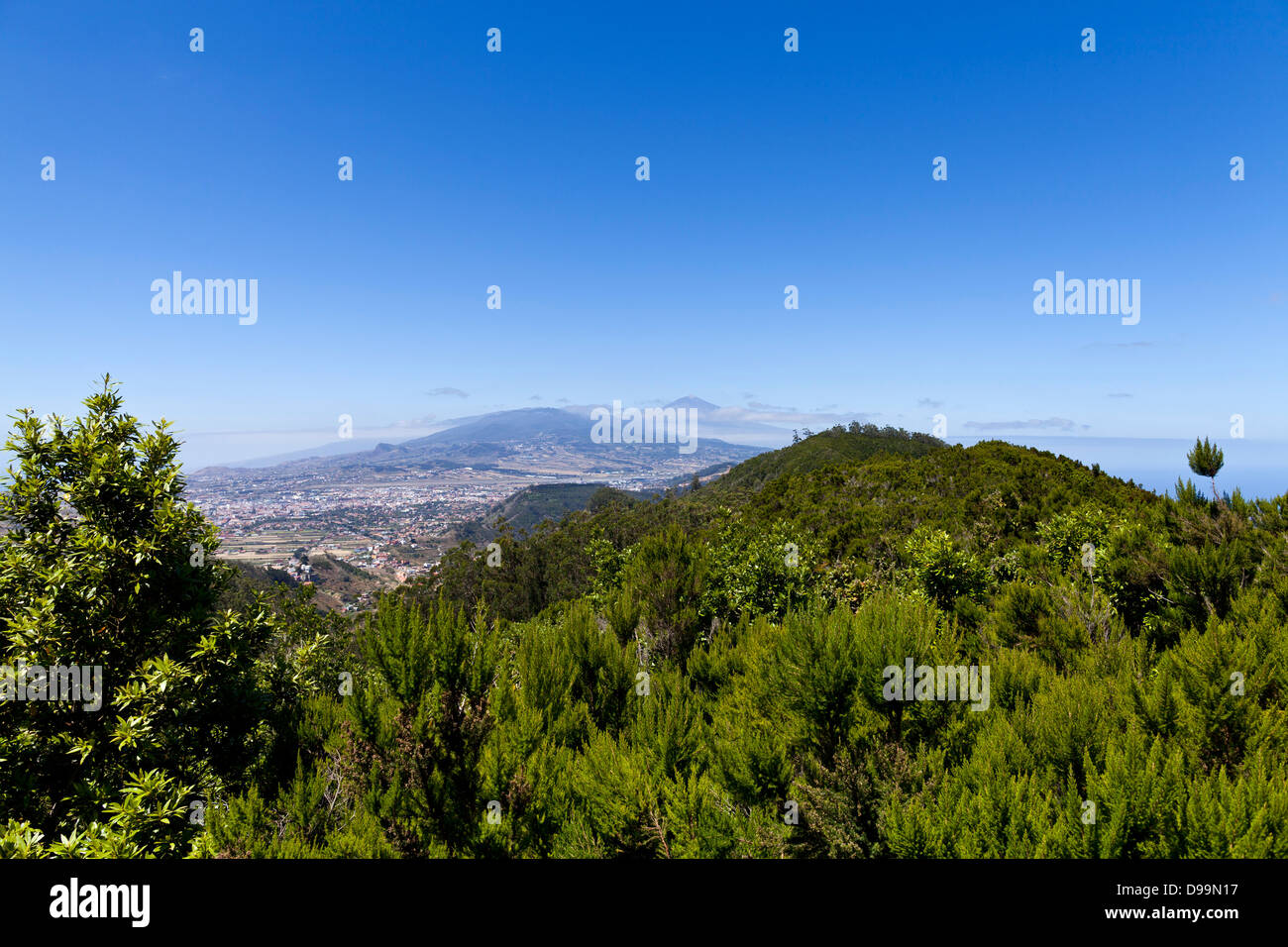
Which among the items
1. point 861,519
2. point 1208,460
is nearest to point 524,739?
point 1208,460

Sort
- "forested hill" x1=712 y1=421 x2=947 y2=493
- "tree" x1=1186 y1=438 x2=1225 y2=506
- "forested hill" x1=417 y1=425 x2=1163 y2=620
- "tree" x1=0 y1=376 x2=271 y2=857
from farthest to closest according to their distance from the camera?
"forested hill" x1=712 y1=421 x2=947 y2=493
"forested hill" x1=417 y1=425 x2=1163 y2=620
"tree" x1=1186 y1=438 x2=1225 y2=506
"tree" x1=0 y1=376 x2=271 y2=857

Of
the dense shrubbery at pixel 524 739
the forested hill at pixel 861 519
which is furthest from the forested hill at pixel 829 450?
the dense shrubbery at pixel 524 739

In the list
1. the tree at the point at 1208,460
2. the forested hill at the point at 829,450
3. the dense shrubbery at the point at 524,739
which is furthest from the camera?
the forested hill at the point at 829,450

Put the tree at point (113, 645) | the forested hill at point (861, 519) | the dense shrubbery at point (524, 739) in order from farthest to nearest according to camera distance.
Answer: the forested hill at point (861, 519), the tree at point (113, 645), the dense shrubbery at point (524, 739)

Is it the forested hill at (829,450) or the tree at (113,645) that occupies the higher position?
the forested hill at (829,450)

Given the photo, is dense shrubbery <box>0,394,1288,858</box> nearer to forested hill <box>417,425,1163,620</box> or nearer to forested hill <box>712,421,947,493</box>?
forested hill <box>417,425,1163,620</box>

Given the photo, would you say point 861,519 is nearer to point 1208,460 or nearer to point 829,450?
point 1208,460

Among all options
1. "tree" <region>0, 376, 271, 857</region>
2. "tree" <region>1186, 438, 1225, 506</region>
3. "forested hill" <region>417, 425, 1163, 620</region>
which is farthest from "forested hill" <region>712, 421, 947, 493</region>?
"tree" <region>0, 376, 271, 857</region>

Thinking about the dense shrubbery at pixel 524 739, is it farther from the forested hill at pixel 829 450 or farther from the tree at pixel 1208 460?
the forested hill at pixel 829 450
